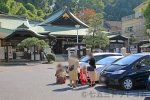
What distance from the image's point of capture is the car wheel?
32.2 feet

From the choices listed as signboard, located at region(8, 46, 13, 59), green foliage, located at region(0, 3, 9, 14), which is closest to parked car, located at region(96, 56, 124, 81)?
signboard, located at region(8, 46, 13, 59)

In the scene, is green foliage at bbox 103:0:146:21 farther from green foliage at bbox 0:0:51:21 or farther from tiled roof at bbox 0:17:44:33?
tiled roof at bbox 0:17:44:33

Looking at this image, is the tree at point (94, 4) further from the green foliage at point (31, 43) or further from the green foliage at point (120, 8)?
the green foliage at point (31, 43)

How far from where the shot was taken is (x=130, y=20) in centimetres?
5138

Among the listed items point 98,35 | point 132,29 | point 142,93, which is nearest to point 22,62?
point 98,35

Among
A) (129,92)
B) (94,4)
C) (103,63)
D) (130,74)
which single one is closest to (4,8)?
(94,4)

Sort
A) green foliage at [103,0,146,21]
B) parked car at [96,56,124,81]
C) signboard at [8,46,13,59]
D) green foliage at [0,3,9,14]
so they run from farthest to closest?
green foliage at [103,0,146,21] → green foliage at [0,3,9,14] → signboard at [8,46,13,59] → parked car at [96,56,124,81]

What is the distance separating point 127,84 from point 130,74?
0.44 m

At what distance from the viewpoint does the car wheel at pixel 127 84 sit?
→ 980 centimetres

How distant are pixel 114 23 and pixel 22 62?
4377 cm

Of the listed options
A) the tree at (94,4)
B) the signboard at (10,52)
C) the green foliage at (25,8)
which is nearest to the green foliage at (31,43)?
the signboard at (10,52)

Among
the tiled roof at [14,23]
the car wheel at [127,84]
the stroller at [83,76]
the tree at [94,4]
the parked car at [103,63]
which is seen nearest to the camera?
the car wheel at [127,84]

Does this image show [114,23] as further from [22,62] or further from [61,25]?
[22,62]

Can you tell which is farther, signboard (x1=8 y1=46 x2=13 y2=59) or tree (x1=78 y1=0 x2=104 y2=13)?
tree (x1=78 y1=0 x2=104 y2=13)
